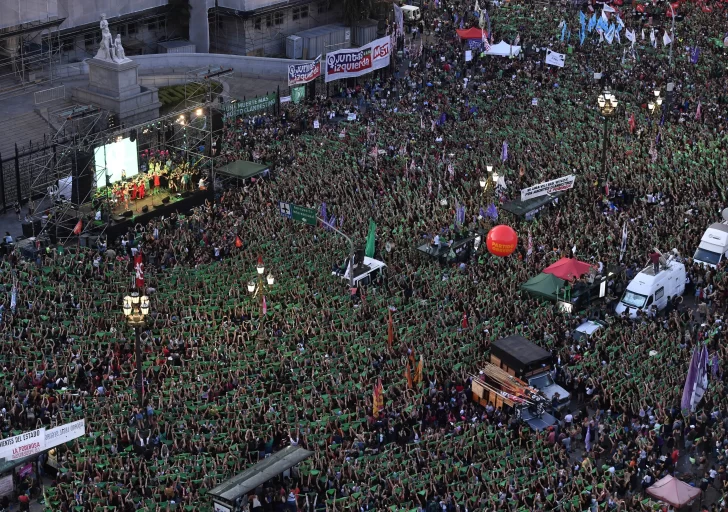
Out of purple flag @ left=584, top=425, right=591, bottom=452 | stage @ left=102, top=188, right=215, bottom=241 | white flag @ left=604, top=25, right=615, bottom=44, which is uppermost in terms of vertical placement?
white flag @ left=604, top=25, right=615, bottom=44

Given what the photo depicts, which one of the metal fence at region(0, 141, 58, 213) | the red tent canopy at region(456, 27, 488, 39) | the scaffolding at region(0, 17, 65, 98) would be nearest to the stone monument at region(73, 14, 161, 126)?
the metal fence at region(0, 141, 58, 213)

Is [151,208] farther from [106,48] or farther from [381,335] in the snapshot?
[381,335]

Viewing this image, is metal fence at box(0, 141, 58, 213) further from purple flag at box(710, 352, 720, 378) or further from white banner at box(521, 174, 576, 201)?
purple flag at box(710, 352, 720, 378)

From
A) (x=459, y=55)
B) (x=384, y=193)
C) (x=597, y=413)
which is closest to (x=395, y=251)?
(x=384, y=193)

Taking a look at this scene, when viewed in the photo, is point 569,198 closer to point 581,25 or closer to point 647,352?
point 647,352

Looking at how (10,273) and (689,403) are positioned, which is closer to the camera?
(689,403)
